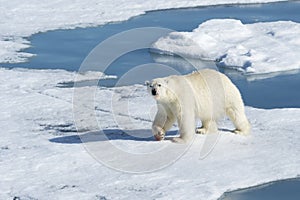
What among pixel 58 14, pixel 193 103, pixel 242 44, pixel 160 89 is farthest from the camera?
Answer: pixel 58 14

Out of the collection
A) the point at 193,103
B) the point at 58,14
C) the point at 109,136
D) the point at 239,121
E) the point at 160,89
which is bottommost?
the point at 109,136

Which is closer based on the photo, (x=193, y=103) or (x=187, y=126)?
(x=187, y=126)

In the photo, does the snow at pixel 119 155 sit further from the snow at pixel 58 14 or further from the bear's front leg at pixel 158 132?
the snow at pixel 58 14

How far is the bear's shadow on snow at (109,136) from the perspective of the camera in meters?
5.93

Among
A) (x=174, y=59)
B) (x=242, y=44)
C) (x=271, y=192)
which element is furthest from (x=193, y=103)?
(x=242, y=44)

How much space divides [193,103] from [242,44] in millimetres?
4055

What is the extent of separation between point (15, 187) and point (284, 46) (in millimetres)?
5505

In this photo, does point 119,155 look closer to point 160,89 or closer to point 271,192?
point 160,89

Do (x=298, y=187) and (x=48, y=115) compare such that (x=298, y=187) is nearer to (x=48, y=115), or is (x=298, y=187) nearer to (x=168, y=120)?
(x=168, y=120)

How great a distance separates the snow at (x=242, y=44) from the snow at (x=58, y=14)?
6.50 feet

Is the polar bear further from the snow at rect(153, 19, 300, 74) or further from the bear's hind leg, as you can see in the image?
the snow at rect(153, 19, 300, 74)

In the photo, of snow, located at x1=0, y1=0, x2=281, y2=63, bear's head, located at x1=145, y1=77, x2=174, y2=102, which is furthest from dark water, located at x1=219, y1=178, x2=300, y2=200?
snow, located at x1=0, y1=0, x2=281, y2=63

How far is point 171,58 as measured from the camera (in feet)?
30.1

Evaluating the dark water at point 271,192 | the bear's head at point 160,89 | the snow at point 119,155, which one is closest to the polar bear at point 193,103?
the bear's head at point 160,89
